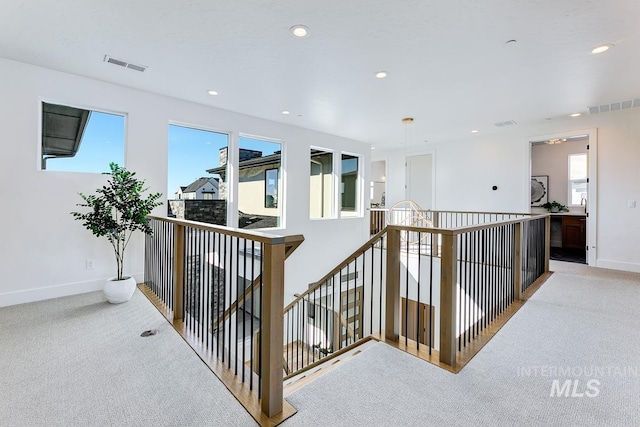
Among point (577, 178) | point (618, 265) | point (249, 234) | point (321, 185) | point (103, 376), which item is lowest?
point (103, 376)

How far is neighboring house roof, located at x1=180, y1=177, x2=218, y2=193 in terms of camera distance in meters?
4.59

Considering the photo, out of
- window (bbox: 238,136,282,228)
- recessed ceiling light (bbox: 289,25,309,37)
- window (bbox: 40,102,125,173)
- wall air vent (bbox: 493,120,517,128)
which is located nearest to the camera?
recessed ceiling light (bbox: 289,25,309,37)

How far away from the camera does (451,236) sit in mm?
2070

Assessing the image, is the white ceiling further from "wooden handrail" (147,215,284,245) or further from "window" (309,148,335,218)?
"window" (309,148,335,218)

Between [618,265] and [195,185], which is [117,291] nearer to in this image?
[195,185]

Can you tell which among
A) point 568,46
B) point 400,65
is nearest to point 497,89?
point 568,46

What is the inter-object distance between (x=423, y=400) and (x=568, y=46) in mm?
3498

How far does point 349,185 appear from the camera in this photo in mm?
7285

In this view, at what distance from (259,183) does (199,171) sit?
1.17m

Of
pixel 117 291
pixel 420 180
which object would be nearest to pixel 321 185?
pixel 420 180

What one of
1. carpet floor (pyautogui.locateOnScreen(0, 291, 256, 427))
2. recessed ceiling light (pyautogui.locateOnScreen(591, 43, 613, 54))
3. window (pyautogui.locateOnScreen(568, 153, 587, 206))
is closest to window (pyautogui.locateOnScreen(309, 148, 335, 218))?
carpet floor (pyautogui.locateOnScreen(0, 291, 256, 427))

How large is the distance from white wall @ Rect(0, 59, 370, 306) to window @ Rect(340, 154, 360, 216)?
11.3ft

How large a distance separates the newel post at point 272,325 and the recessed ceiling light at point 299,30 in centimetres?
205

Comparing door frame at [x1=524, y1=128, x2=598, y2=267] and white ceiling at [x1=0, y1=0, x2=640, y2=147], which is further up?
white ceiling at [x1=0, y1=0, x2=640, y2=147]
